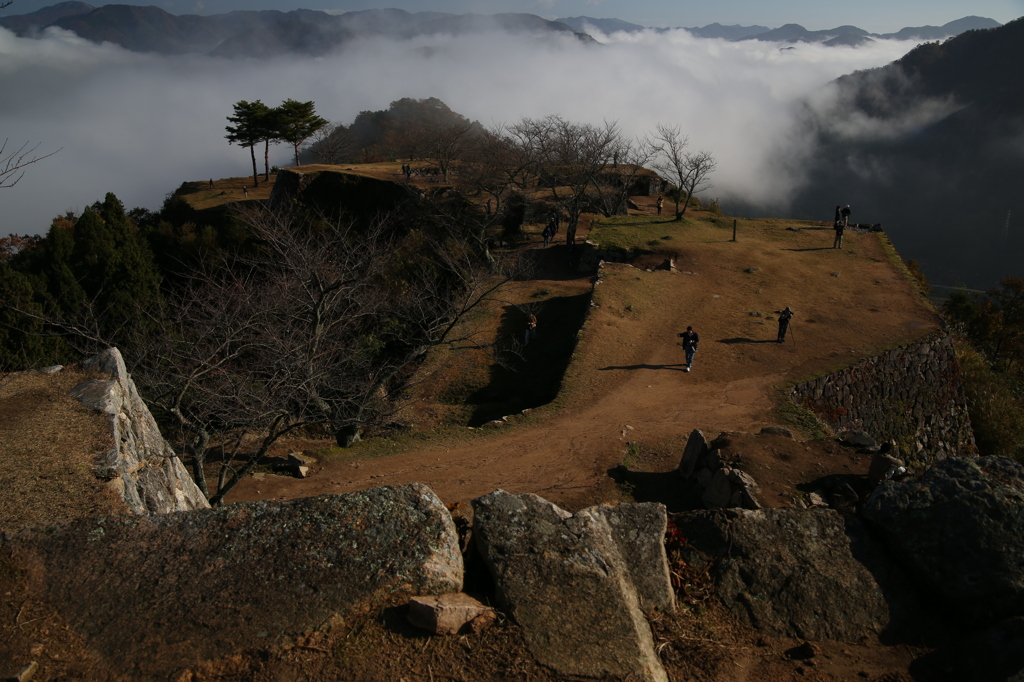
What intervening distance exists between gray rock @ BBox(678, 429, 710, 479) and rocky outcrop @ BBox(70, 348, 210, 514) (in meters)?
7.50

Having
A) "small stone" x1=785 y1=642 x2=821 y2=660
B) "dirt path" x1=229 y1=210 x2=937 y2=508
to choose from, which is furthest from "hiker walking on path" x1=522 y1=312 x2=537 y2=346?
"small stone" x1=785 y1=642 x2=821 y2=660

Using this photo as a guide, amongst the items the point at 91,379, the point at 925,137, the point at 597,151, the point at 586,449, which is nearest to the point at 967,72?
the point at 925,137

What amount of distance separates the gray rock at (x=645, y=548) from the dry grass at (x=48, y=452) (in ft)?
14.7

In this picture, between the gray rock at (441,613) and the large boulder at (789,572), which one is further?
the large boulder at (789,572)

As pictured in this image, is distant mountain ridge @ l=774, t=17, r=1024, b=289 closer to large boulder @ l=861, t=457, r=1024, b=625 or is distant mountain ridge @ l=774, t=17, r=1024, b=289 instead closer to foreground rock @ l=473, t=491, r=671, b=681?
large boulder @ l=861, t=457, r=1024, b=625

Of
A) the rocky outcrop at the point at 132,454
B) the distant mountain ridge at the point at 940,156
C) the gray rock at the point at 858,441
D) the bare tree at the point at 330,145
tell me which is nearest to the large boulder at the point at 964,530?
the gray rock at the point at 858,441

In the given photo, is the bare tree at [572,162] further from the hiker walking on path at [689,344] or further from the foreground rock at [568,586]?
the foreground rock at [568,586]

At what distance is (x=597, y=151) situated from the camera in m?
28.7

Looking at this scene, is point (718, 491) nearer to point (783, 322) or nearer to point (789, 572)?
point (789, 572)

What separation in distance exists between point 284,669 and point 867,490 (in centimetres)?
826

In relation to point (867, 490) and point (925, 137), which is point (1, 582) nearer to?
point (867, 490)

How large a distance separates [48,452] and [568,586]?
218 inches

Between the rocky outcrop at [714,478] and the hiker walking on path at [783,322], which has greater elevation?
the hiker walking on path at [783,322]

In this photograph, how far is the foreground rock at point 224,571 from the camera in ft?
13.4
